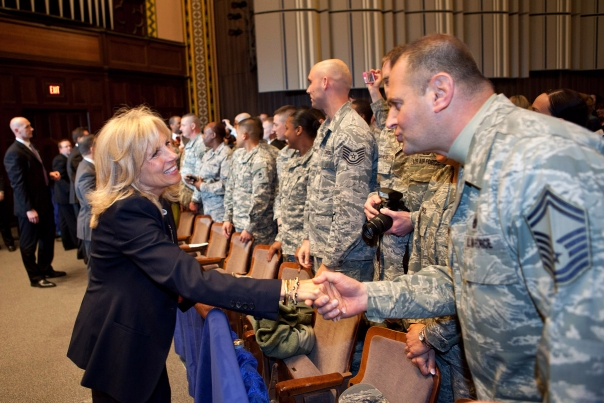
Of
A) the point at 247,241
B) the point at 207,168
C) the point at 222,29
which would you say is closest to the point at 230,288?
the point at 247,241

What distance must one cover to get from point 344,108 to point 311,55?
19.7 feet

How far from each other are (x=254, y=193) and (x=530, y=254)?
3234mm

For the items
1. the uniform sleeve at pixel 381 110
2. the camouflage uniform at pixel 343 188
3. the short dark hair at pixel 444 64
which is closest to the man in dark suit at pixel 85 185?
the camouflage uniform at pixel 343 188

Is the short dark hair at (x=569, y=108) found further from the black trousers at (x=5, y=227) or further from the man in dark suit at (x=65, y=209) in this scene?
the black trousers at (x=5, y=227)

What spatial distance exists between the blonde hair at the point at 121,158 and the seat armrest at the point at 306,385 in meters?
0.76

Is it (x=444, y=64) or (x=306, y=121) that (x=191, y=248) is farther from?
(x=444, y=64)

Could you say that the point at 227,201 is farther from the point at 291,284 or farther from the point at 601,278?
the point at 601,278

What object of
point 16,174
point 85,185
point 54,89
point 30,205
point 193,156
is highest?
point 54,89

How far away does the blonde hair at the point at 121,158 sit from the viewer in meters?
1.59

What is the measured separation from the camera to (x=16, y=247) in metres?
7.34

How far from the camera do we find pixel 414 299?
55.1 inches

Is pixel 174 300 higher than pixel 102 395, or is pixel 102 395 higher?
pixel 174 300

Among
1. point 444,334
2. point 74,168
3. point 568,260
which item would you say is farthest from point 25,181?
point 568,260

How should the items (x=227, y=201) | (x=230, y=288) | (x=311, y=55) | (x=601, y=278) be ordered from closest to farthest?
(x=601, y=278) < (x=230, y=288) < (x=227, y=201) < (x=311, y=55)
